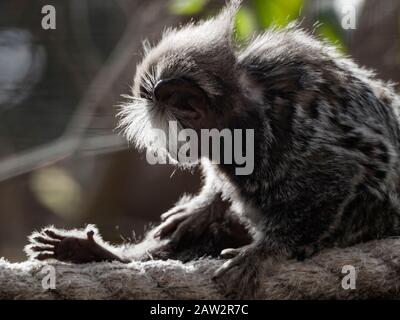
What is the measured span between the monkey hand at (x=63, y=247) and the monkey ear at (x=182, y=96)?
0.49 meters

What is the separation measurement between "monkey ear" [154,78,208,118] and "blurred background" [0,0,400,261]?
6.14 feet

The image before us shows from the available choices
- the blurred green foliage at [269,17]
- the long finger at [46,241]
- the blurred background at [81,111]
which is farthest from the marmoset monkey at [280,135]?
the blurred background at [81,111]

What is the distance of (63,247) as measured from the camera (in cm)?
260

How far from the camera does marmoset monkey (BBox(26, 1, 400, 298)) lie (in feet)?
8.47

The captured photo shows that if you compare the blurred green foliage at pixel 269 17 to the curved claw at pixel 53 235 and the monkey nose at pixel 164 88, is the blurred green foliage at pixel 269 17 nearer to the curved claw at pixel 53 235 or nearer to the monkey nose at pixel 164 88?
the monkey nose at pixel 164 88

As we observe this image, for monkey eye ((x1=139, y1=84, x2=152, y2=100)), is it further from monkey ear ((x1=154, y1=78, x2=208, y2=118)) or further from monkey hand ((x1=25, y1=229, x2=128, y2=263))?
monkey hand ((x1=25, y1=229, x2=128, y2=263))

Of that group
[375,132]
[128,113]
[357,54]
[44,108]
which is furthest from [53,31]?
[375,132]

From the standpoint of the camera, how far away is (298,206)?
8.56ft

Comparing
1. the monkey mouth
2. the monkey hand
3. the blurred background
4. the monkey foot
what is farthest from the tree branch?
the blurred background

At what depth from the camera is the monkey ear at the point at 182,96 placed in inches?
107
